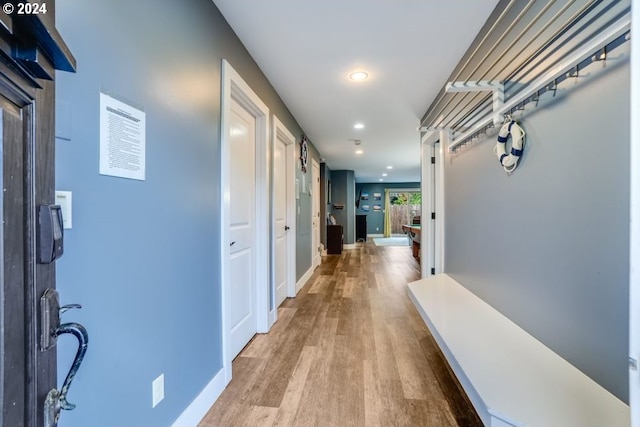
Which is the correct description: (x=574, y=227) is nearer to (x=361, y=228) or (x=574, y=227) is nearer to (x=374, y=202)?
(x=361, y=228)

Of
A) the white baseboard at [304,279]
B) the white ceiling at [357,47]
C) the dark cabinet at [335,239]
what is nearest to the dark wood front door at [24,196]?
the white ceiling at [357,47]

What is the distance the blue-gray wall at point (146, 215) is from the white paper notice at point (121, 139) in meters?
0.03

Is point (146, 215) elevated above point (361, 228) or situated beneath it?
elevated above

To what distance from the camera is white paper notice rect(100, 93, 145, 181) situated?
1.03m

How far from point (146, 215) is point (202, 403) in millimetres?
1090

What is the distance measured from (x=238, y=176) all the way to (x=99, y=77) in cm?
142

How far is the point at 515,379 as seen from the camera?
1118 millimetres

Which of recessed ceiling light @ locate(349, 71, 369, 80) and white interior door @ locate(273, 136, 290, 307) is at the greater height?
recessed ceiling light @ locate(349, 71, 369, 80)

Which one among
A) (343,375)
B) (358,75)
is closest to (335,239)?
(358,75)

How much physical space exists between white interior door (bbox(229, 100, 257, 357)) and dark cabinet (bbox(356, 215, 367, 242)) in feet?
29.9

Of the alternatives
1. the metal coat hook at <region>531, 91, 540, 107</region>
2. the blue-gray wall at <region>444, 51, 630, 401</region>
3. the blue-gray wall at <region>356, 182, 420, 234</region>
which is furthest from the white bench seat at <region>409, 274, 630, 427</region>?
the blue-gray wall at <region>356, 182, 420, 234</region>

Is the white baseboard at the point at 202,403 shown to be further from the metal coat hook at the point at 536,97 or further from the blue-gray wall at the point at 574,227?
the metal coat hook at the point at 536,97

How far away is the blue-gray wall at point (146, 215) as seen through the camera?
938mm

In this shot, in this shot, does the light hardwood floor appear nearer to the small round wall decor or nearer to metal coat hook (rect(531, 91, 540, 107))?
metal coat hook (rect(531, 91, 540, 107))
